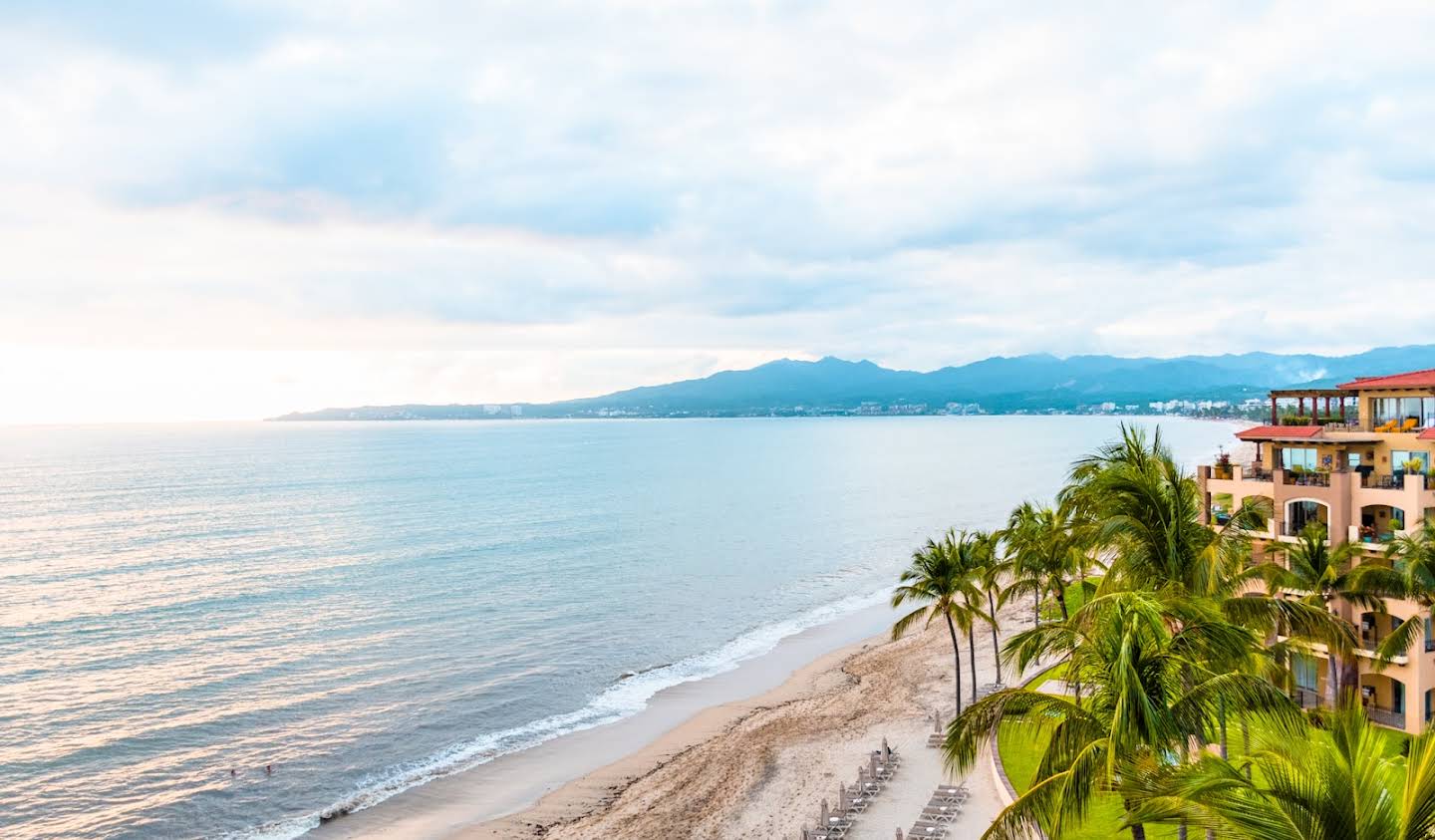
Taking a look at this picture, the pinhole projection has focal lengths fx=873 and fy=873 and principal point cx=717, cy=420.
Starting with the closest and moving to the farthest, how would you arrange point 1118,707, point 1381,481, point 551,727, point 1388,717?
point 1118,707 < point 1388,717 < point 1381,481 < point 551,727

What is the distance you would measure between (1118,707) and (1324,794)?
308 centimetres

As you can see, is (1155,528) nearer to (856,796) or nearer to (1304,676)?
(856,796)

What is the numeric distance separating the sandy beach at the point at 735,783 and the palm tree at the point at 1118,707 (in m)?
12.4

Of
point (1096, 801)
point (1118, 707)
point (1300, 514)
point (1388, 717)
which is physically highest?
point (1118, 707)

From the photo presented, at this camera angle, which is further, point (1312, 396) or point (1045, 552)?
point (1045, 552)

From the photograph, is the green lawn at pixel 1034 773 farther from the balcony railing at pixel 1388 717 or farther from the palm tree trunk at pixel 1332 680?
the balcony railing at pixel 1388 717

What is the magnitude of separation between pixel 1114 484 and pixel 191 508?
120 metres

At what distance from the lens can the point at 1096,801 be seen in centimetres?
1923

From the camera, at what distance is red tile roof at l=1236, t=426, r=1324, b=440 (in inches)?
1242

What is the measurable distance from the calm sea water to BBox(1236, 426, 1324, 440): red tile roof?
28502 mm

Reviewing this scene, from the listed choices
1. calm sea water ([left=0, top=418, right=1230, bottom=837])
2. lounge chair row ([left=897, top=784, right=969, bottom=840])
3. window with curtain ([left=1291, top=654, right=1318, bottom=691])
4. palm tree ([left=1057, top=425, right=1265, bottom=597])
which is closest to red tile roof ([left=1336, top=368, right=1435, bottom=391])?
window with curtain ([left=1291, top=654, right=1318, bottom=691])

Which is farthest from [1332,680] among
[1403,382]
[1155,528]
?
[1155,528]

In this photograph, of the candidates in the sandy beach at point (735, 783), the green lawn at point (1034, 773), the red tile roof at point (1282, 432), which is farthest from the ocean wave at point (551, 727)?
the red tile roof at point (1282, 432)

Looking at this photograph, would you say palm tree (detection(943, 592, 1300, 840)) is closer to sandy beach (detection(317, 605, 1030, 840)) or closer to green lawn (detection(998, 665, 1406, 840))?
green lawn (detection(998, 665, 1406, 840))
